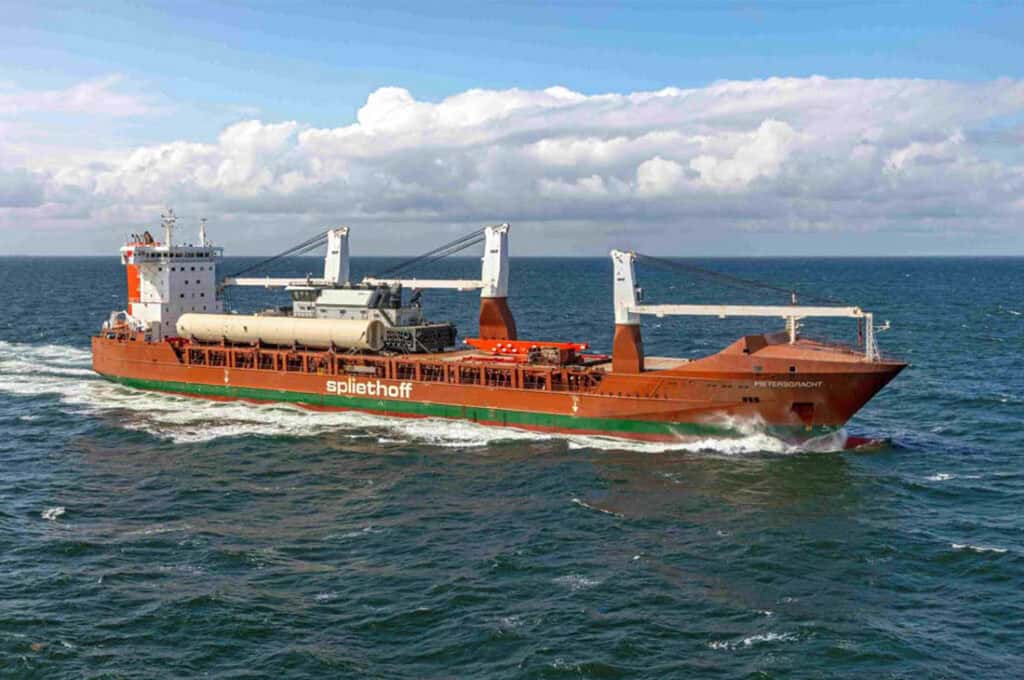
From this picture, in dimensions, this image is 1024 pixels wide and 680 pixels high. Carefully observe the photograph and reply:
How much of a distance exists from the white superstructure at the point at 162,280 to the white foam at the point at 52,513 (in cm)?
2991

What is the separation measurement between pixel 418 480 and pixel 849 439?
2287 centimetres

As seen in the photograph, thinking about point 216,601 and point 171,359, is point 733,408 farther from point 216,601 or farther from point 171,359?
point 171,359

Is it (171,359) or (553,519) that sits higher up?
(171,359)

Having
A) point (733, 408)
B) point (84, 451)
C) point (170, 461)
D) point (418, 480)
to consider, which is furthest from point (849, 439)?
point (84, 451)

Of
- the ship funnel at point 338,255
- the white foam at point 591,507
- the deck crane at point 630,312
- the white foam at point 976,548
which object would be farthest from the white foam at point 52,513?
the white foam at point 976,548

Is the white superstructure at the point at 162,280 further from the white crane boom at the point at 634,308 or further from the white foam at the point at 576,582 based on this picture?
the white foam at the point at 576,582

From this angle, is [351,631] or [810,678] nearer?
[810,678]

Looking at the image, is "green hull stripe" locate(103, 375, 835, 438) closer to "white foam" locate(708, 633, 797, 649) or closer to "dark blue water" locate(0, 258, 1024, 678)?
"dark blue water" locate(0, 258, 1024, 678)

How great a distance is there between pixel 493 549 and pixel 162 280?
43.5 metres

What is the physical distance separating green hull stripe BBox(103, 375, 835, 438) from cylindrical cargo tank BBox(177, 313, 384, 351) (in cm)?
341

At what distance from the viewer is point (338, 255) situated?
214ft

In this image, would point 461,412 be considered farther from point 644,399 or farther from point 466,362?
point 644,399

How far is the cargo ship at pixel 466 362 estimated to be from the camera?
4541 centimetres

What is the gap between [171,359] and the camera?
6231 centimetres
